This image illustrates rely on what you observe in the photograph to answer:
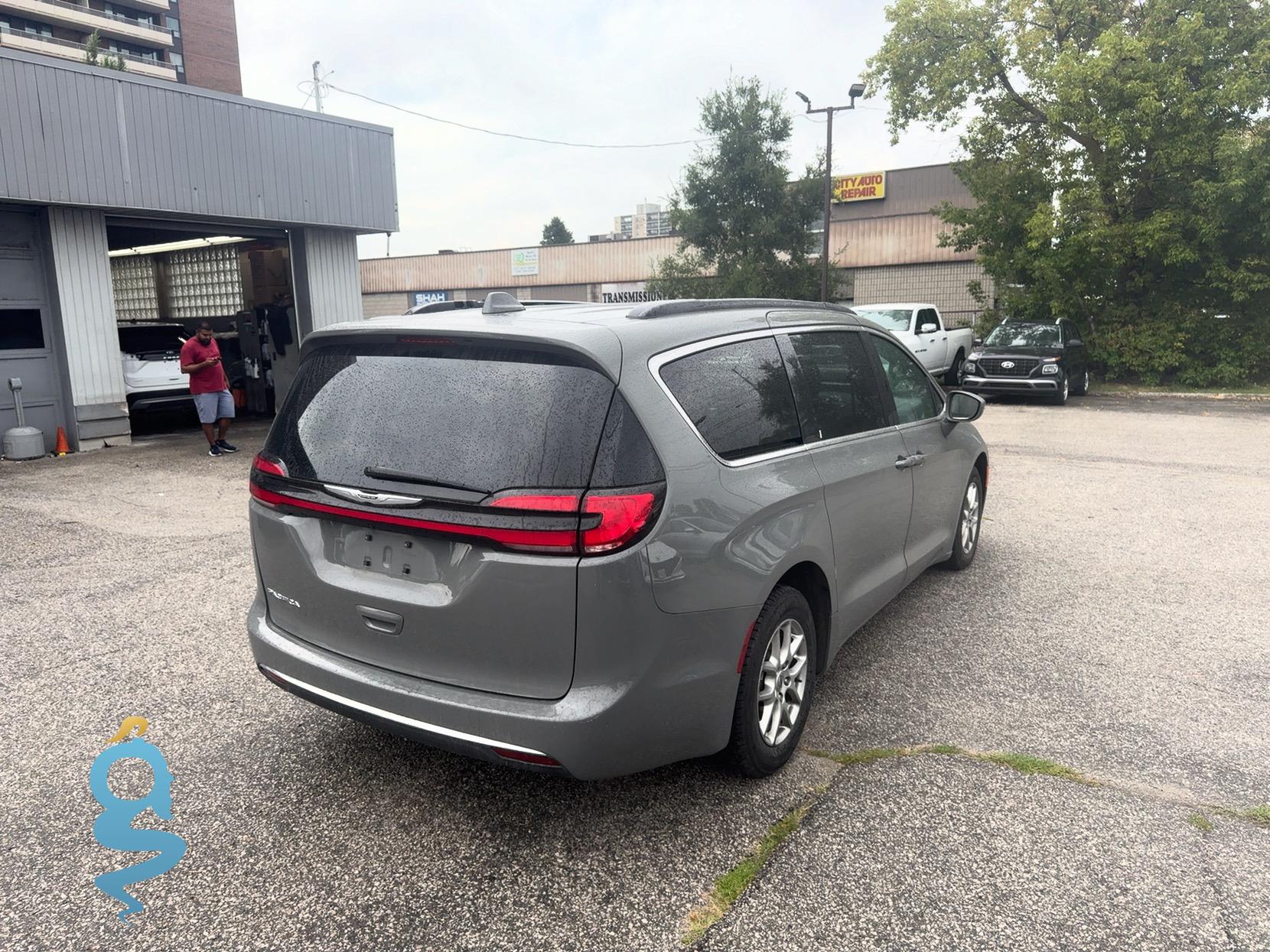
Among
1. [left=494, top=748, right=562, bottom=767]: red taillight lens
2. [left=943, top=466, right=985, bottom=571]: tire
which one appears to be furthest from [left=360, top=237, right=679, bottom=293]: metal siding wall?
[left=494, top=748, right=562, bottom=767]: red taillight lens

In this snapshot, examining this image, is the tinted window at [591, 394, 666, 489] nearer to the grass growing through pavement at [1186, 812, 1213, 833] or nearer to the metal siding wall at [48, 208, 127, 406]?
the grass growing through pavement at [1186, 812, 1213, 833]

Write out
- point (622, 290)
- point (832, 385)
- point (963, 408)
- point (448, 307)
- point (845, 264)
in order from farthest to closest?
point (622, 290) → point (845, 264) → point (963, 408) → point (448, 307) → point (832, 385)

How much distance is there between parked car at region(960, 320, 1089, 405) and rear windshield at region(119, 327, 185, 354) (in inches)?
573

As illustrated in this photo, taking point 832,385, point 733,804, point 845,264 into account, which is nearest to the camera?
point 733,804

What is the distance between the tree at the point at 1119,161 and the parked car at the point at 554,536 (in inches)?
757

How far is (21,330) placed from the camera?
1167cm

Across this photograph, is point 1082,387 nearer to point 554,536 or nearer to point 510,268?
point 554,536

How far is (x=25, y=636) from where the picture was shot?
4.83 m

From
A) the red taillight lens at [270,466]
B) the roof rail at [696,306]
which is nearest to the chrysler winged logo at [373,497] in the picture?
the red taillight lens at [270,466]

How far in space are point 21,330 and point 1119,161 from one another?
68.6ft

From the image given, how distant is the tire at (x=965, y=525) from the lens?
220 inches

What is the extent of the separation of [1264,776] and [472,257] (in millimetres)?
50019

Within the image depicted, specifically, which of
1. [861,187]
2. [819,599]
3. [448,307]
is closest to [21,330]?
[448,307]

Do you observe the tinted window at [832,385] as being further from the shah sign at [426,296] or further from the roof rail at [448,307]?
the shah sign at [426,296]
